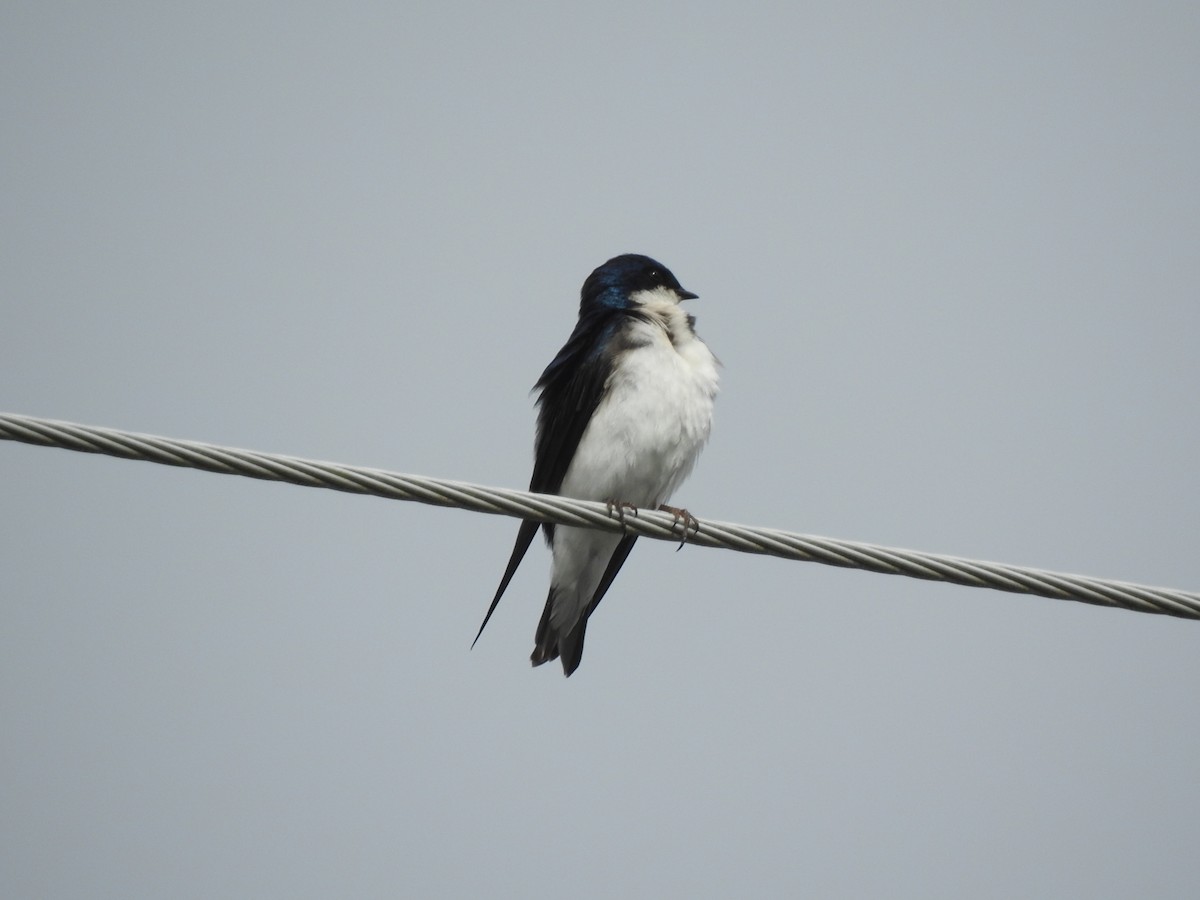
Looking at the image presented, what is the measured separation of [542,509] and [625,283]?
116 inches

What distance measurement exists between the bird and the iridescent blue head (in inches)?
5.5

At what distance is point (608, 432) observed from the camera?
5.74 metres

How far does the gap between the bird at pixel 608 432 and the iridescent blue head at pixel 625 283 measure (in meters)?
0.14

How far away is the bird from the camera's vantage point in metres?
5.72

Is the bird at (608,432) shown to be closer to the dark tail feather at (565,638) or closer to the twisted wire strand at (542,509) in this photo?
the dark tail feather at (565,638)

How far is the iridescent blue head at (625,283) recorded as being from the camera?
6.55 metres

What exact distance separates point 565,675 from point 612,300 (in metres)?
1.76

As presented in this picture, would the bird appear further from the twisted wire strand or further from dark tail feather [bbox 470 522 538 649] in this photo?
the twisted wire strand

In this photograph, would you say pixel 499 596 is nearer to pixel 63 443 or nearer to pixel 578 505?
pixel 578 505

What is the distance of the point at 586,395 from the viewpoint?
5.82 m

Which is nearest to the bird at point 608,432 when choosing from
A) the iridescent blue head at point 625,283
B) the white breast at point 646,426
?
the white breast at point 646,426

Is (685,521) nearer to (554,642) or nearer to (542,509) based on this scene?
(542,509)

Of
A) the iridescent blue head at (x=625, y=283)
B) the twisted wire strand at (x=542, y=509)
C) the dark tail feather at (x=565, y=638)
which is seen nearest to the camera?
the twisted wire strand at (x=542, y=509)

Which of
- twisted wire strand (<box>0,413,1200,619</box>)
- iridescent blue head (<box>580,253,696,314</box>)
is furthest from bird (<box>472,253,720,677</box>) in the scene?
twisted wire strand (<box>0,413,1200,619</box>)
